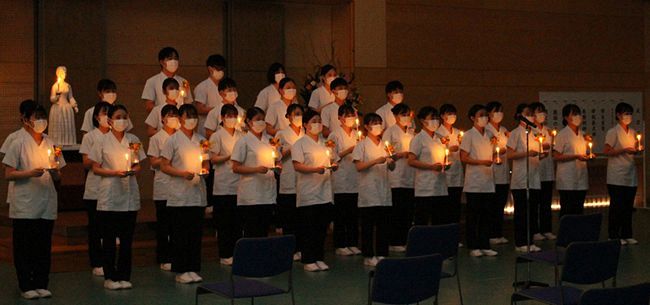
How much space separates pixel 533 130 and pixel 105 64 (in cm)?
566

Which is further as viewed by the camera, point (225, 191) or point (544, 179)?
point (544, 179)

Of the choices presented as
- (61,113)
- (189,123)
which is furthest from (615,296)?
(61,113)

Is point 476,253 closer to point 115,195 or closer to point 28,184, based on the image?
point 115,195

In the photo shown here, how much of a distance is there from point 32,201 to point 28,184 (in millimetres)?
162

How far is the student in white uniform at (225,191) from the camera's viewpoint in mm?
10133

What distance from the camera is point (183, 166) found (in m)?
9.34

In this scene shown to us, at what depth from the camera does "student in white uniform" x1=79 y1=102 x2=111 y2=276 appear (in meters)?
9.10

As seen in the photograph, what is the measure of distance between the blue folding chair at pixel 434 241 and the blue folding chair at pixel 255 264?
3.29ft

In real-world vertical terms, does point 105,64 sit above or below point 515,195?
above

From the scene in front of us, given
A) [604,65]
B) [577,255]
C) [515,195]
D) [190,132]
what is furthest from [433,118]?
[604,65]

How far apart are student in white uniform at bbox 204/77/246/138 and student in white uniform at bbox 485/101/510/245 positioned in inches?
112

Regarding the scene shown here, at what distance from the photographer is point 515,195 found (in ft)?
38.3

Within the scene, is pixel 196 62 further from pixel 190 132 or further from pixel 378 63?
pixel 190 132

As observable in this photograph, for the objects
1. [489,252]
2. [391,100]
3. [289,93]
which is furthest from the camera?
[391,100]
